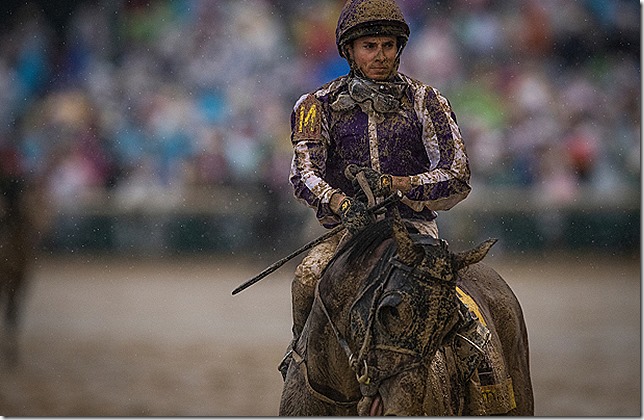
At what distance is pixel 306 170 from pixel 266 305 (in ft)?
17.2

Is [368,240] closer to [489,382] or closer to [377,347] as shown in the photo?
[377,347]

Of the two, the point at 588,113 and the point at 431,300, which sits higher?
the point at 588,113

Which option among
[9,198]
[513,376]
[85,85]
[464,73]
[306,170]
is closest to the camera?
[306,170]

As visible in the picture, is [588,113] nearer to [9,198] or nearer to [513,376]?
[9,198]

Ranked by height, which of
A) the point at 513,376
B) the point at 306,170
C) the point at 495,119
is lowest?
the point at 513,376

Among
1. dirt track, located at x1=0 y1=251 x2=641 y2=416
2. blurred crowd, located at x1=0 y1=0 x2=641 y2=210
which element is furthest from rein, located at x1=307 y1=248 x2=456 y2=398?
blurred crowd, located at x1=0 y1=0 x2=641 y2=210

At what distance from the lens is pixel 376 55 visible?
1.93 meters

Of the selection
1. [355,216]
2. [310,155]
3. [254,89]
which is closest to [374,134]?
[310,155]

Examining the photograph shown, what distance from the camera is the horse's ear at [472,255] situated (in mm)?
1548

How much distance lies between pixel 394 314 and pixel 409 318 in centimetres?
3

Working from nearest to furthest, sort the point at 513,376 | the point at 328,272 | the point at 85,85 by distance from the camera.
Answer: the point at 328,272 < the point at 513,376 < the point at 85,85

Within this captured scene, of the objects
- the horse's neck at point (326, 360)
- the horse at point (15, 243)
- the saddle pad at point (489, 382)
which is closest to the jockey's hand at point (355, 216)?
the horse's neck at point (326, 360)

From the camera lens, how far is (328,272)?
5.83 feet

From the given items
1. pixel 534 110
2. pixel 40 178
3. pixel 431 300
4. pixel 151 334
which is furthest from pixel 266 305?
pixel 431 300
